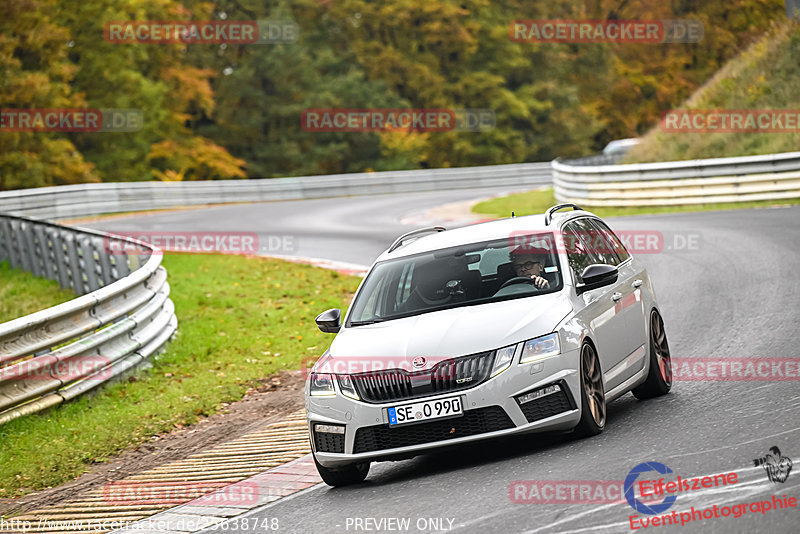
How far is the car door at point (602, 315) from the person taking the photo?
8.16 metres

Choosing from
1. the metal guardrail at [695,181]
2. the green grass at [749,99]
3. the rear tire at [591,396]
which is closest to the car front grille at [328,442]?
the rear tire at [591,396]

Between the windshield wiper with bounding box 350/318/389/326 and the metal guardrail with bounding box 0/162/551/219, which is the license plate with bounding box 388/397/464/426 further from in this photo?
the metal guardrail with bounding box 0/162/551/219

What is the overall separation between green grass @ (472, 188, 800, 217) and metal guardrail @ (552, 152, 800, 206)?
0.12 metres

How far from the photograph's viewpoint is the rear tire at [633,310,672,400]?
913 centimetres

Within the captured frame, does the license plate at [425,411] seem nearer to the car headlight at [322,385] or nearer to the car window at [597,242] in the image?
the car headlight at [322,385]

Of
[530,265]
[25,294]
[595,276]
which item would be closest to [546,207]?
[25,294]

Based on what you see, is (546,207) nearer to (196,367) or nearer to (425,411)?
(196,367)

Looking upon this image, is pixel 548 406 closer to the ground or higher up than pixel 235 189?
higher up

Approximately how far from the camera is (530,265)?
336 inches

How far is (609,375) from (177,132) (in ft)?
171

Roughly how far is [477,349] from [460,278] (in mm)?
1268

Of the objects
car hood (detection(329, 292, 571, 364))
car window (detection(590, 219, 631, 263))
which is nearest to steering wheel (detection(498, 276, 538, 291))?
car hood (detection(329, 292, 571, 364))

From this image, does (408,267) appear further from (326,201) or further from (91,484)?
(326,201)

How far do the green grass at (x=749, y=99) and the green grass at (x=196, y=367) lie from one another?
586 inches
